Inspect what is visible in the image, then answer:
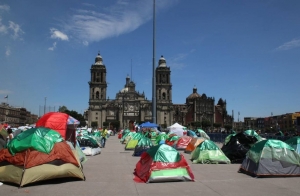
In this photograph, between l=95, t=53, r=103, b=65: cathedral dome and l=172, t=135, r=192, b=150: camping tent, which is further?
l=95, t=53, r=103, b=65: cathedral dome

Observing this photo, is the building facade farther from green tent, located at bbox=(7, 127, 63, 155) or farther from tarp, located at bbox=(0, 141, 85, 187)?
tarp, located at bbox=(0, 141, 85, 187)

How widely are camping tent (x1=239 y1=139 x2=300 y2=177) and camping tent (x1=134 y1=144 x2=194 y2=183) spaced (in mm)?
2764

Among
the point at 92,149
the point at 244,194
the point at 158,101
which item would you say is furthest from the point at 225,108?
the point at 244,194

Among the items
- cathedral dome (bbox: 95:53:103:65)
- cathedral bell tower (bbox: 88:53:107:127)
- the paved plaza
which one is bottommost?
the paved plaza

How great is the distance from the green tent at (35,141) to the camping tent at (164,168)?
125 inches

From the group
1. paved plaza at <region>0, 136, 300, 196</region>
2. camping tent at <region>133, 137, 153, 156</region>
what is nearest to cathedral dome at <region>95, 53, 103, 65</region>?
camping tent at <region>133, 137, 153, 156</region>

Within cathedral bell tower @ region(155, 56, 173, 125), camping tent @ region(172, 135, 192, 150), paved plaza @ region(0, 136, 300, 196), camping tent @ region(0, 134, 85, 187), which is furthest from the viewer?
cathedral bell tower @ region(155, 56, 173, 125)

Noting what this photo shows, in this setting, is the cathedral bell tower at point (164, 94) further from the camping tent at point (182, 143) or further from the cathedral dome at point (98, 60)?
the camping tent at point (182, 143)

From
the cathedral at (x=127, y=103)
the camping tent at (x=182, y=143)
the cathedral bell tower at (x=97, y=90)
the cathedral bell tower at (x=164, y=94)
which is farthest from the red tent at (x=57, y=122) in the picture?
the cathedral bell tower at (x=164, y=94)

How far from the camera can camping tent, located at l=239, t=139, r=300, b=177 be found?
36.6 feet

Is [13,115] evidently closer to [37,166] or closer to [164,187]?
[37,166]

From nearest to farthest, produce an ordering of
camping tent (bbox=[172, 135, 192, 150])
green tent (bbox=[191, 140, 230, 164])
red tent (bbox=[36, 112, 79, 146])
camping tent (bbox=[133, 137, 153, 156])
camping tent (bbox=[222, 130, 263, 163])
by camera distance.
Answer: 1. green tent (bbox=[191, 140, 230, 164])
2. camping tent (bbox=[222, 130, 263, 163])
3. red tent (bbox=[36, 112, 79, 146])
4. camping tent (bbox=[133, 137, 153, 156])
5. camping tent (bbox=[172, 135, 192, 150])

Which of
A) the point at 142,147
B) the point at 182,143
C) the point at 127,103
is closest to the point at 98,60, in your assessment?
the point at 127,103

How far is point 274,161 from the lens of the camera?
1127cm
